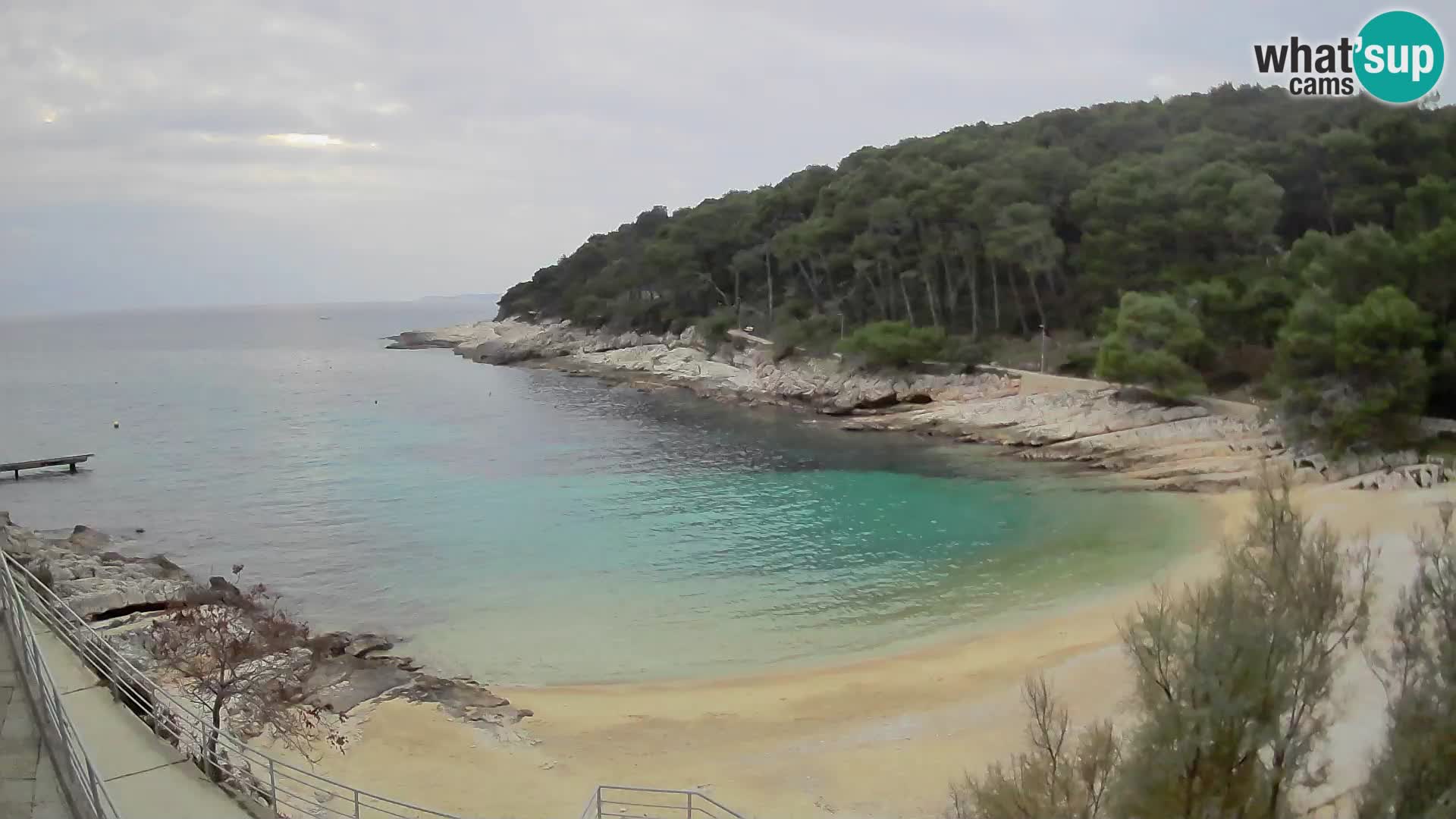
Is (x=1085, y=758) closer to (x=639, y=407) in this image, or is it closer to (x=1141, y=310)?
(x=1141, y=310)

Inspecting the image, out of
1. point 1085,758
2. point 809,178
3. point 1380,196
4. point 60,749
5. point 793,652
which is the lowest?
point 793,652

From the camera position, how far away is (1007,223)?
135 ft

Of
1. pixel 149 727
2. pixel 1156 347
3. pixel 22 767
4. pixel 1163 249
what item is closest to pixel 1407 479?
pixel 1156 347

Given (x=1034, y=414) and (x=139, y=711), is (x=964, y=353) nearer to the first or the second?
(x=1034, y=414)

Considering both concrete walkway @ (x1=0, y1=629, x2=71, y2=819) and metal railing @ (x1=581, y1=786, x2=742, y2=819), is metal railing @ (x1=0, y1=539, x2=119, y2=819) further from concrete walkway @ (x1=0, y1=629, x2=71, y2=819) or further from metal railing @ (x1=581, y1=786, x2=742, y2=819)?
metal railing @ (x1=581, y1=786, x2=742, y2=819)

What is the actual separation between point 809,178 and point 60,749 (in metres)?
58.1

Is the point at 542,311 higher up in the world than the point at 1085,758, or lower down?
higher up

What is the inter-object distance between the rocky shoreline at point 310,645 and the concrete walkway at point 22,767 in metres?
6.58

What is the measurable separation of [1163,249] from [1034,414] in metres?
10.2

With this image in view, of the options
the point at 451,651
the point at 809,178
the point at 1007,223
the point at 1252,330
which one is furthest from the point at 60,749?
the point at 809,178

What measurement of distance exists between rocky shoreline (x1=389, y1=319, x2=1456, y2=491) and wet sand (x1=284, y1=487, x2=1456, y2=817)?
4.86 metres

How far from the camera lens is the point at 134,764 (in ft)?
22.8

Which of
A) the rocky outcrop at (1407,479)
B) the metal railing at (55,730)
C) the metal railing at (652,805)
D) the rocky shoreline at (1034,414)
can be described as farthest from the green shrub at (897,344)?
the metal railing at (55,730)

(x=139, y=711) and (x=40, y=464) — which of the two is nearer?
(x=139, y=711)
